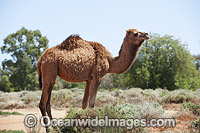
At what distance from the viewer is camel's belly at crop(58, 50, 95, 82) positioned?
6.88m

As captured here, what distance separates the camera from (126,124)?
5.69 metres

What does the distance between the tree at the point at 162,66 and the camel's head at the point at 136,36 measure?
79.9 feet

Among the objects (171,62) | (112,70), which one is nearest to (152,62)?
(171,62)

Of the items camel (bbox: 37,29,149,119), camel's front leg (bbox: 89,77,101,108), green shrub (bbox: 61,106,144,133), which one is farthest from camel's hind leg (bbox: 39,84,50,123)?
camel's front leg (bbox: 89,77,101,108)

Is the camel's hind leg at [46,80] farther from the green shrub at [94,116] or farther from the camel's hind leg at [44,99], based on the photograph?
the green shrub at [94,116]

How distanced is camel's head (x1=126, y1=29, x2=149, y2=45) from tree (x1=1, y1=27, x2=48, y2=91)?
37.3 metres

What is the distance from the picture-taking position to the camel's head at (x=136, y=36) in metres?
7.28

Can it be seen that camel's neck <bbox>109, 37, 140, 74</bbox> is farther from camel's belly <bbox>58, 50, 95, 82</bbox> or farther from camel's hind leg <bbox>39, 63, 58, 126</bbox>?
camel's hind leg <bbox>39, 63, 58, 126</bbox>

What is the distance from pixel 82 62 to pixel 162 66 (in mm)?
27334

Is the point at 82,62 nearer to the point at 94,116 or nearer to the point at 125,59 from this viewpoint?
the point at 125,59

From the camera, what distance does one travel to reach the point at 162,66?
32344 millimetres

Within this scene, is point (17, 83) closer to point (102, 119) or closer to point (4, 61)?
point (4, 61)

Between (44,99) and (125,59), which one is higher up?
(125,59)

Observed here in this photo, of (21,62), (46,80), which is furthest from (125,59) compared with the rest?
(21,62)
